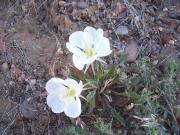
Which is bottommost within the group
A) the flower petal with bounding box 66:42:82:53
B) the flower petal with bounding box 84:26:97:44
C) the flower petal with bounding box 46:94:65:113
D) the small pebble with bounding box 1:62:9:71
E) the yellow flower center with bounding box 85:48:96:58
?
the small pebble with bounding box 1:62:9:71

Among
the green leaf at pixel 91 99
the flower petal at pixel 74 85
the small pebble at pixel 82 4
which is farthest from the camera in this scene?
the small pebble at pixel 82 4

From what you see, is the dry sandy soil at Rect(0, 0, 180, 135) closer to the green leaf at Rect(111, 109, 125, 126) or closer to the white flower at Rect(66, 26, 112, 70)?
the green leaf at Rect(111, 109, 125, 126)

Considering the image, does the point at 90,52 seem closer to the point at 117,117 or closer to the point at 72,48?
the point at 72,48

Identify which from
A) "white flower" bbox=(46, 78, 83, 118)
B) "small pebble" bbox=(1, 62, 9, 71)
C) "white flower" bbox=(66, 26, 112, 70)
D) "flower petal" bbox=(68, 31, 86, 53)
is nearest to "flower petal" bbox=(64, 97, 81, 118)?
"white flower" bbox=(46, 78, 83, 118)

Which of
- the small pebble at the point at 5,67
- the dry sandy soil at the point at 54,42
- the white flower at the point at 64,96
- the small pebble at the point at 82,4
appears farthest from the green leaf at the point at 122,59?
the small pebble at the point at 5,67

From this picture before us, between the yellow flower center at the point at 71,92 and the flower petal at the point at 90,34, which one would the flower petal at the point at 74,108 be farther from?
the flower petal at the point at 90,34

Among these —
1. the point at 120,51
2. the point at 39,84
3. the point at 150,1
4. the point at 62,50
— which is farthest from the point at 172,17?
the point at 39,84

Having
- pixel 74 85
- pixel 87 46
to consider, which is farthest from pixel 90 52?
pixel 74 85
